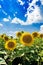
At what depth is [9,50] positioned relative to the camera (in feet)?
9.02

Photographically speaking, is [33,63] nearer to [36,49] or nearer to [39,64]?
[39,64]

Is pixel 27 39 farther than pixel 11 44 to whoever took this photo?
No

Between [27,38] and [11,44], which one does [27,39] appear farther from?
[11,44]

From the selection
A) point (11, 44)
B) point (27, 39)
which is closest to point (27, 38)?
point (27, 39)

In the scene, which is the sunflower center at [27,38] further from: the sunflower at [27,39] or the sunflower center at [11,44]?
the sunflower center at [11,44]

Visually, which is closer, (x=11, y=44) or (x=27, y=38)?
(x=27, y=38)

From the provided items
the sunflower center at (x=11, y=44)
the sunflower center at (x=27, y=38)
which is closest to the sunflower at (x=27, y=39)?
the sunflower center at (x=27, y=38)

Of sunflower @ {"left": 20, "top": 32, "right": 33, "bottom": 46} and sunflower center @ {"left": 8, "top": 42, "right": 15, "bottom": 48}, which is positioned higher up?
sunflower @ {"left": 20, "top": 32, "right": 33, "bottom": 46}

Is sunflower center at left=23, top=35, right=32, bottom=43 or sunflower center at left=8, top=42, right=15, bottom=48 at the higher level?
sunflower center at left=23, top=35, right=32, bottom=43

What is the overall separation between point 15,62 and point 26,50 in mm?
669

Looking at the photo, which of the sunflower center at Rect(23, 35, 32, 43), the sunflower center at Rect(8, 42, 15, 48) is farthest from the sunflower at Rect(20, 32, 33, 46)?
the sunflower center at Rect(8, 42, 15, 48)

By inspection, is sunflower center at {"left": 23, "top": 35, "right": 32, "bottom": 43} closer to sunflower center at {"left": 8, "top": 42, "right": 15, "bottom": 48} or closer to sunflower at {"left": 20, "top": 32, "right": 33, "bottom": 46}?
sunflower at {"left": 20, "top": 32, "right": 33, "bottom": 46}

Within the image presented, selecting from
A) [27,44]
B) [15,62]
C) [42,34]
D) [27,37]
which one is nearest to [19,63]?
[15,62]

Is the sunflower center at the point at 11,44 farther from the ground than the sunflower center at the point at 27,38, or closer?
closer
